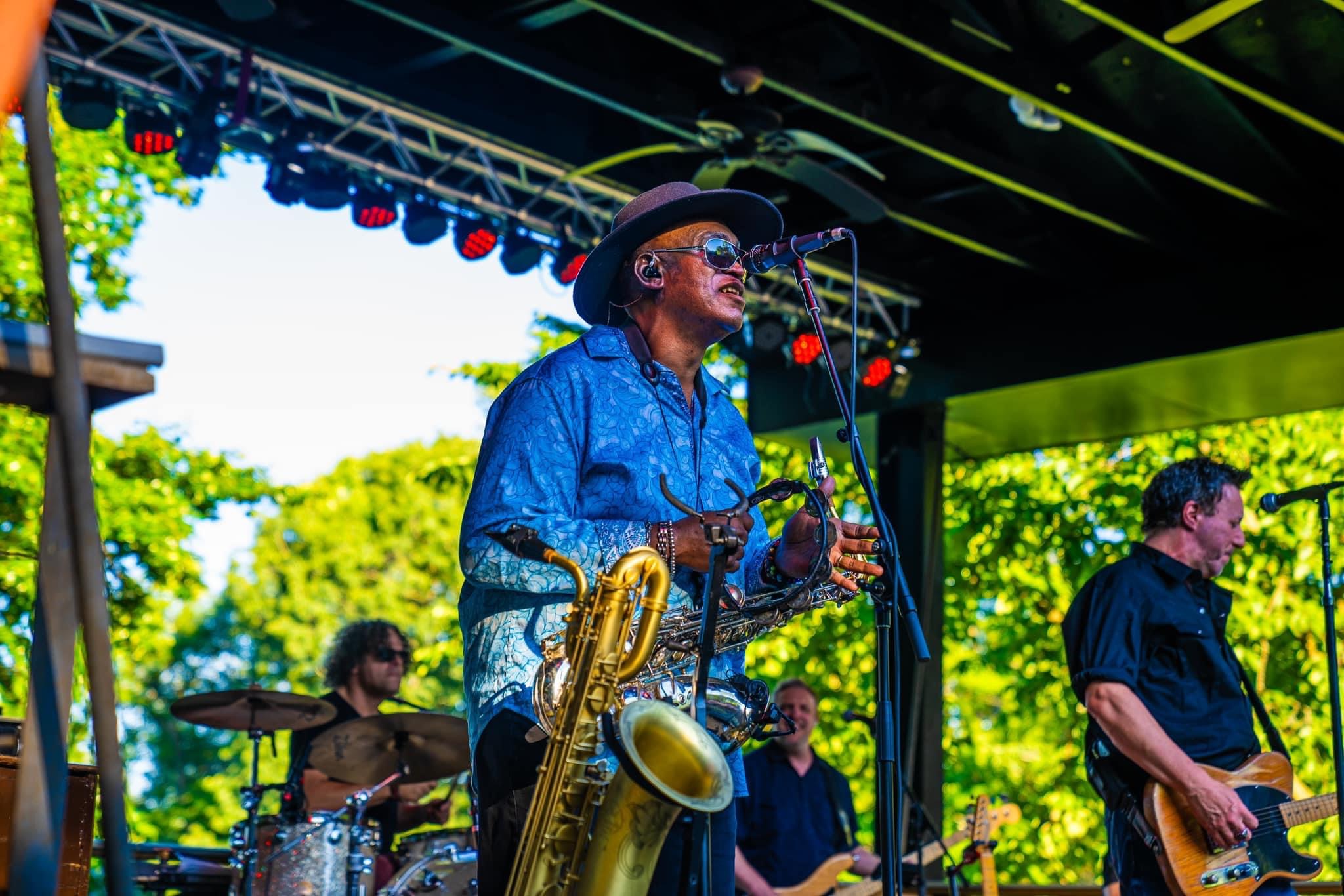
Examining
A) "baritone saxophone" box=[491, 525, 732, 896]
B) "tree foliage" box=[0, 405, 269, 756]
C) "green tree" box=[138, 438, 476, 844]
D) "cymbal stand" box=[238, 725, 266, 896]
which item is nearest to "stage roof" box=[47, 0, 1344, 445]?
"cymbal stand" box=[238, 725, 266, 896]

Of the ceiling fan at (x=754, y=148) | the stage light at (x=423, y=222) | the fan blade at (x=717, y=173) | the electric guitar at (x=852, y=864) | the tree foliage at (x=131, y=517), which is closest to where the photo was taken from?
the ceiling fan at (x=754, y=148)

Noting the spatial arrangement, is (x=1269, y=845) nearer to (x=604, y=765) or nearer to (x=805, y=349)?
(x=604, y=765)

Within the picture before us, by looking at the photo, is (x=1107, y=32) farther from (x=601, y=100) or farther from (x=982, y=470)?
(x=982, y=470)

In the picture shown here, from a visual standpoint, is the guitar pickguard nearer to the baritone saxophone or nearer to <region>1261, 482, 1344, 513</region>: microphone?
<region>1261, 482, 1344, 513</region>: microphone

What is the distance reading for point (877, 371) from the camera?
10.9m

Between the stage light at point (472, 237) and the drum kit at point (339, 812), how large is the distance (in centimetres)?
305

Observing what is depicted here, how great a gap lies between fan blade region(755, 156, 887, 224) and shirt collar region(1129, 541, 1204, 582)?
10.9ft

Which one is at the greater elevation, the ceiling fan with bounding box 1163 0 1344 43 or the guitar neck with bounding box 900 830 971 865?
the ceiling fan with bounding box 1163 0 1344 43

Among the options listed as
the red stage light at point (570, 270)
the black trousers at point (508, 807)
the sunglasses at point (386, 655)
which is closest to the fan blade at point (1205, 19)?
the red stage light at point (570, 270)

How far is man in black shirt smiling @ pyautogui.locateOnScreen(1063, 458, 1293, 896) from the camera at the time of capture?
5.16 meters

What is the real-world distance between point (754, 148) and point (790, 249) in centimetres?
463

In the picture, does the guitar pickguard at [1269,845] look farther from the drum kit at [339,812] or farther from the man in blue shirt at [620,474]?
the drum kit at [339,812]

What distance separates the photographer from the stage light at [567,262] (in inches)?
382

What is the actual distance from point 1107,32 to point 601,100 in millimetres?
2833
